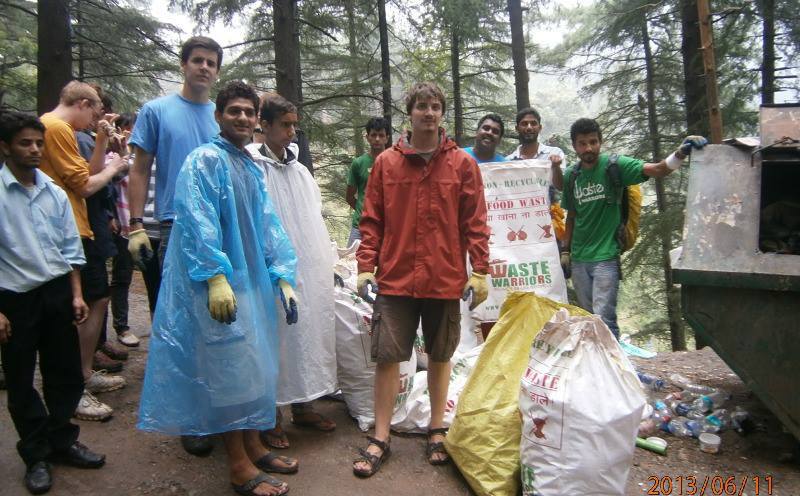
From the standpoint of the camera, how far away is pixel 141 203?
2.88 meters

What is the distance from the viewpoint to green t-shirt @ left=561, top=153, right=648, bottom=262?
401 centimetres

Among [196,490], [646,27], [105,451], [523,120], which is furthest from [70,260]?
[646,27]

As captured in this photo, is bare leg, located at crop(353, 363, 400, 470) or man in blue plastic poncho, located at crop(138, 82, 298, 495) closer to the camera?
man in blue plastic poncho, located at crop(138, 82, 298, 495)

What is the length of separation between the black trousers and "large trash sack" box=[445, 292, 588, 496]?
1.96m

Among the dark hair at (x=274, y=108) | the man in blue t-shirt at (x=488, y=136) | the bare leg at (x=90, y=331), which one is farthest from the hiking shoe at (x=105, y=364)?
the man in blue t-shirt at (x=488, y=136)

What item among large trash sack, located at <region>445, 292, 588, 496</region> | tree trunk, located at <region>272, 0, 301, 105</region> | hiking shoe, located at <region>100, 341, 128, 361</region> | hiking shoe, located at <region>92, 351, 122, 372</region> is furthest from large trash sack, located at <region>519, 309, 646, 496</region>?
tree trunk, located at <region>272, 0, 301, 105</region>

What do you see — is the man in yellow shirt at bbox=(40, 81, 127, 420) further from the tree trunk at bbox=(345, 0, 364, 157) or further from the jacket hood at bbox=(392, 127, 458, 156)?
the tree trunk at bbox=(345, 0, 364, 157)

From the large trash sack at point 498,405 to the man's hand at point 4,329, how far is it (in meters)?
2.17

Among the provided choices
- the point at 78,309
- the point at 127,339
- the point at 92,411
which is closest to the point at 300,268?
the point at 78,309

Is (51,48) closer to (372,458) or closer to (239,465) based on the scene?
(239,465)

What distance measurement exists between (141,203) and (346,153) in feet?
26.7

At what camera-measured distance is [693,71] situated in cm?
706

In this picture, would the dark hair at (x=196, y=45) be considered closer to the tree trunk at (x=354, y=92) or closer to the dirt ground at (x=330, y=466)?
the dirt ground at (x=330, y=466)
